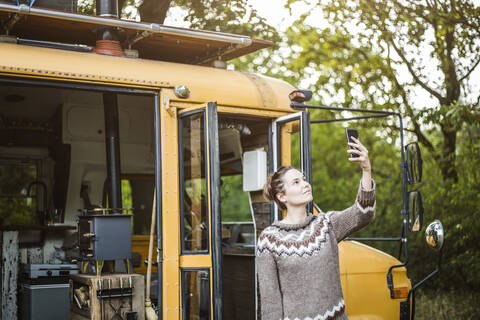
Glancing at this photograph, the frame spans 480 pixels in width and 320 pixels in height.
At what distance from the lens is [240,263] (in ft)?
19.6

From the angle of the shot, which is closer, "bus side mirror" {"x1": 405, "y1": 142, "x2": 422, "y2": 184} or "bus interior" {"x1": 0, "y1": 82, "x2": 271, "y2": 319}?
"bus side mirror" {"x1": 405, "y1": 142, "x2": 422, "y2": 184}

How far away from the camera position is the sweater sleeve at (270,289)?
10.6 ft

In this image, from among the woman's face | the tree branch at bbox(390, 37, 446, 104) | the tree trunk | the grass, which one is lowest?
the grass

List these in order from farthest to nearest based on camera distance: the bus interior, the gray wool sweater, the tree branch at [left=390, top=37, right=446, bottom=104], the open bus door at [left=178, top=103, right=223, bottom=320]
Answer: the tree branch at [left=390, top=37, right=446, bottom=104] < the bus interior < the open bus door at [left=178, top=103, right=223, bottom=320] < the gray wool sweater

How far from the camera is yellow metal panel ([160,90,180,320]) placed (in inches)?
178

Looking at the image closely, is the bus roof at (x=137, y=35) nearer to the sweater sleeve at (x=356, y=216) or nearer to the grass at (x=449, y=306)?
the sweater sleeve at (x=356, y=216)

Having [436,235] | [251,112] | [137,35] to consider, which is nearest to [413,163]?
[436,235]

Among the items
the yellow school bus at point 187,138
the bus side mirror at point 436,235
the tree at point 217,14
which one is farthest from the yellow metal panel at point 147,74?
the tree at point 217,14

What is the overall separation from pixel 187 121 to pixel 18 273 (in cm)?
270

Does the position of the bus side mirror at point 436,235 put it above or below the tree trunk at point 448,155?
below

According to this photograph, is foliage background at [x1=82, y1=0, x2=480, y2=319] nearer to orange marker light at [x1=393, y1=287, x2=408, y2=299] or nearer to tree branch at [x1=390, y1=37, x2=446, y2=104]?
tree branch at [x1=390, y1=37, x2=446, y2=104]

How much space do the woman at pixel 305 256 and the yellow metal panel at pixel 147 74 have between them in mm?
1774

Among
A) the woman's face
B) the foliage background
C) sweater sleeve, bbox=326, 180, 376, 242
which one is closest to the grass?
the foliage background

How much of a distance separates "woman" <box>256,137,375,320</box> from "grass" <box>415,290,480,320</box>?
21.0ft
